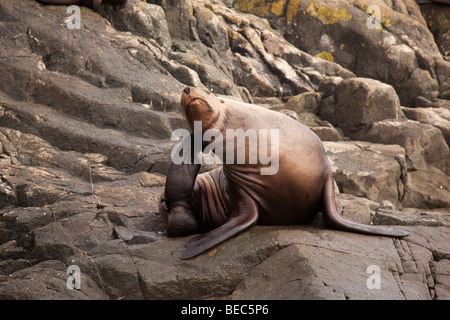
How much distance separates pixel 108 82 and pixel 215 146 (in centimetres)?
305

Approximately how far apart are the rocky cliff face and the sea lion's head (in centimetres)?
89

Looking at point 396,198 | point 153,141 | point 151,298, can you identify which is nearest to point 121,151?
point 153,141

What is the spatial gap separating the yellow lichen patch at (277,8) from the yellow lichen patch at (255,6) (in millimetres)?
160

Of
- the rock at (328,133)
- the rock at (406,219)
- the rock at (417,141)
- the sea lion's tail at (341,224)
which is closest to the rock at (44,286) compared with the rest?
the sea lion's tail at (341,224)

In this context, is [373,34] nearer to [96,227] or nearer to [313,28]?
[313,28]

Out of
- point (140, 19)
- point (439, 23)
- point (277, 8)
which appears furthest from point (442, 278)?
point (439, 23)

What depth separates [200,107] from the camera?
3781 millimetres

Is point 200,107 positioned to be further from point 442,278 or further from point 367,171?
point 367,171

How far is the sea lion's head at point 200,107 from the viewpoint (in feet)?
12.4

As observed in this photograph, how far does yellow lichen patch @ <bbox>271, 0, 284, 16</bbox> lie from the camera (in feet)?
43.9

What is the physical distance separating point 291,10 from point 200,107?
1030 centimetres

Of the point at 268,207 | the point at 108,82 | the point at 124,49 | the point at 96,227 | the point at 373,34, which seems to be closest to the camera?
the point at 268,207

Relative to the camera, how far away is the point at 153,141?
6.05m

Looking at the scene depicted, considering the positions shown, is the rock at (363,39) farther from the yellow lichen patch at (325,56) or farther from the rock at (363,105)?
the rock at (363,105)
